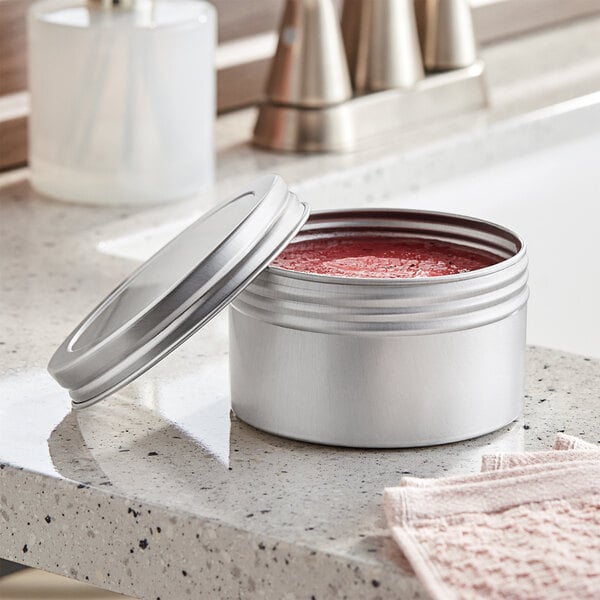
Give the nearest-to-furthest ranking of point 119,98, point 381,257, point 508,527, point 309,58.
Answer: point 508,527
point 381,257
point 119,98
point 309,58

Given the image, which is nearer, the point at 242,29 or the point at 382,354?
the point at 382,354

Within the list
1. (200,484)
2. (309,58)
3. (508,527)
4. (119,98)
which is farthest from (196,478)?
(309,58)

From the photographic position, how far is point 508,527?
0.50m

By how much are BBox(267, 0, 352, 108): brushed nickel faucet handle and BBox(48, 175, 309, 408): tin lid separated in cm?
48

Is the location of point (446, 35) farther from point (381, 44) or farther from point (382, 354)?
point (382, 354)

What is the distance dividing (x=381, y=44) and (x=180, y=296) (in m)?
0.62

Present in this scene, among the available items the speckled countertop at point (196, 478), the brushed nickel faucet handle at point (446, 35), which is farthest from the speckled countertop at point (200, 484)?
the brushed nickel faucet handle at point (446, 35)

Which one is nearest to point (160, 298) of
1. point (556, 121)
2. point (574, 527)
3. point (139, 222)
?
point (574, 527)

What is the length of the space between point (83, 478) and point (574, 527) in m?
0.20

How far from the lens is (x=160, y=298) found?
0.55 meters

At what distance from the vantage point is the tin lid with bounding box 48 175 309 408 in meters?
0.55

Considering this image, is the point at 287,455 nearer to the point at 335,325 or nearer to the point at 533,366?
the point at 335,325

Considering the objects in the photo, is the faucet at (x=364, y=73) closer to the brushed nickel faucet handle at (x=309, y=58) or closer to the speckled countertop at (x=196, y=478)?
the brushed nickel faucet handle at (x=309, y=58)

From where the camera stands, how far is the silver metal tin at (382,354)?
0.55m
